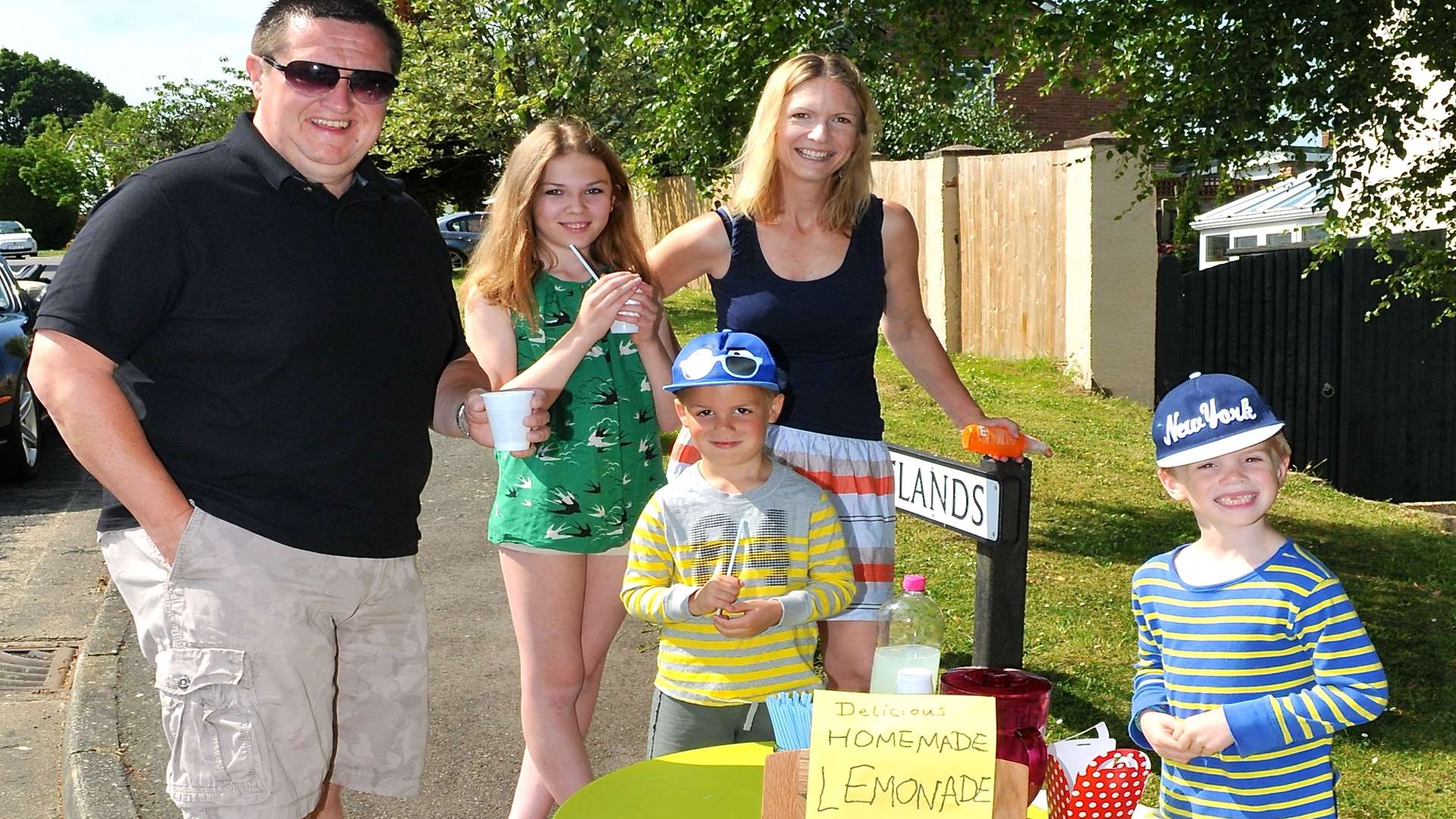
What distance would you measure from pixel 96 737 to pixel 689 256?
3.12 meters

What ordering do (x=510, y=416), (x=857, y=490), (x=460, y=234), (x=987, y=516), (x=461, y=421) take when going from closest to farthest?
(x=510, y=416)
(x=461, y=421)
(x=857, y=490)
(x=987, y=516)
(x=460, y=234)

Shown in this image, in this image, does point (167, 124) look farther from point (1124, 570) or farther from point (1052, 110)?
point (1124, 570)

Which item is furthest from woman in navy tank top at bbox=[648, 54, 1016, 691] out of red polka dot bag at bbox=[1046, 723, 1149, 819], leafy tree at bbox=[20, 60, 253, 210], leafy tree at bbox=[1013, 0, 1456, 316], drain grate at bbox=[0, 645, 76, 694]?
leafy tree at bbox=[20, 60, 253, 210]

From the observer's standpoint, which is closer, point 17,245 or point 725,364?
point 725,364

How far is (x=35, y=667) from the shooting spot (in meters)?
5.91

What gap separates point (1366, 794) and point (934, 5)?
3.61 m

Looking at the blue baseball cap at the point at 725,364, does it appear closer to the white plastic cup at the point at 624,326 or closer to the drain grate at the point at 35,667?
the white plastic cup at the point at 624,326

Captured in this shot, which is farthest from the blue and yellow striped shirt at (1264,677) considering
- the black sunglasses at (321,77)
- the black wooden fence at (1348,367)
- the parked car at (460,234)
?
the parked car at (460,234)

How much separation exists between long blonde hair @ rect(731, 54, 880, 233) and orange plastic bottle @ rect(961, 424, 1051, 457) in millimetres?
605

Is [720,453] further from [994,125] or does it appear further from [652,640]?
[994,125]

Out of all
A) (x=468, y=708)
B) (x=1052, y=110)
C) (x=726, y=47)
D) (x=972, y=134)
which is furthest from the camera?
(x=1052, y=110)

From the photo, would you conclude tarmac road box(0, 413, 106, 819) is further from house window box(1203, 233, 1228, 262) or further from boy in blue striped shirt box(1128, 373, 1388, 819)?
house window box(1203, 233, 1228, 262)

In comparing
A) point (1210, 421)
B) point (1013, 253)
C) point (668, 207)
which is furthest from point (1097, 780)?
point (668, 207)

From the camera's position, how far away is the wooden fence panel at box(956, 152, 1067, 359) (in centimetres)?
1270
